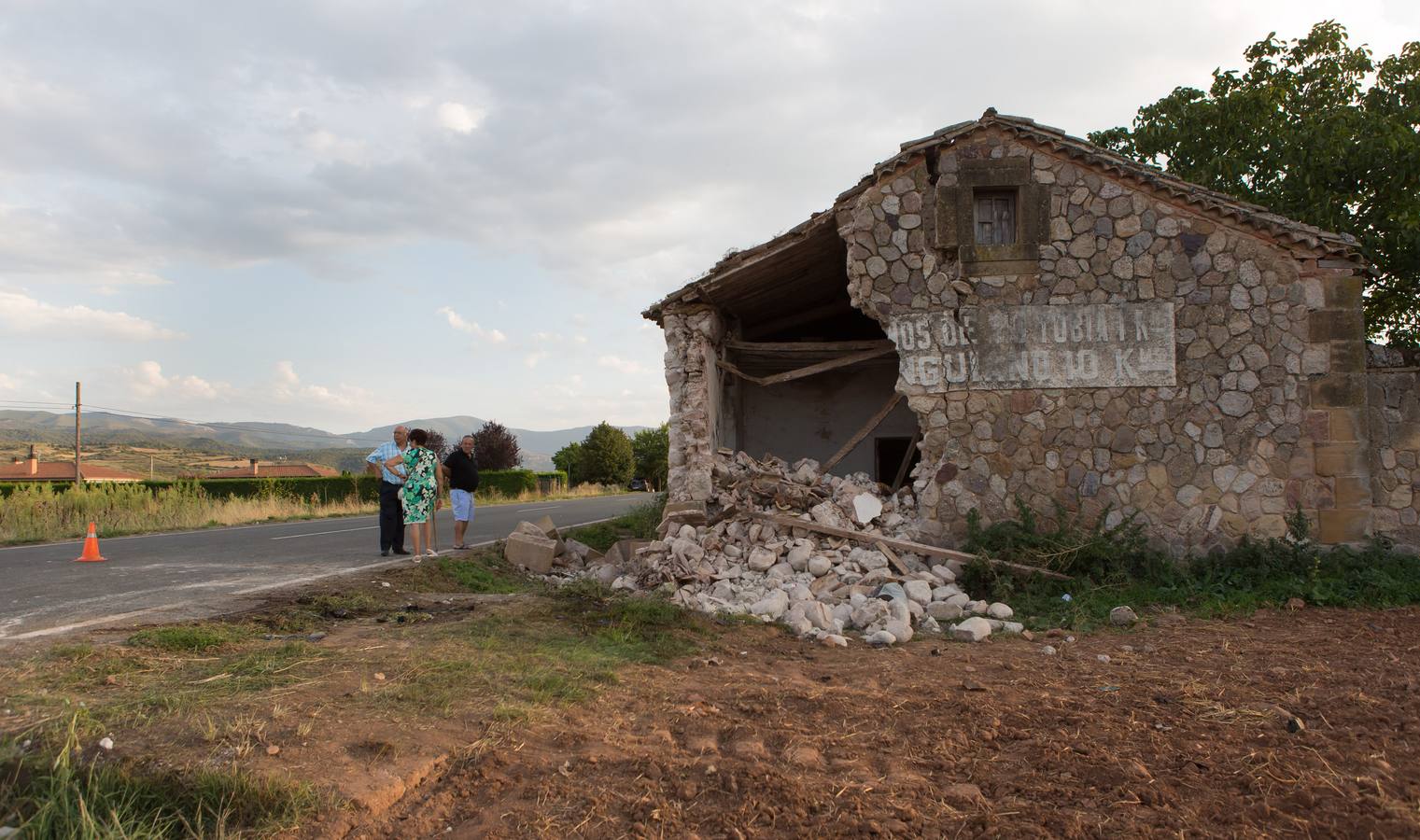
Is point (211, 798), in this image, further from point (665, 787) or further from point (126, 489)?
point (126, 489)

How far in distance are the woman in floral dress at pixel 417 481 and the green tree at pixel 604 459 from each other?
1487 inches

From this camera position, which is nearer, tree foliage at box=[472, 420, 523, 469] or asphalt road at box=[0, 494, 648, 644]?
asphalt road at box=[0, 494, 648, 644]

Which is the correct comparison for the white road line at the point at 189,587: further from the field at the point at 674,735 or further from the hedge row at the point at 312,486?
the hedge row at the point at 312,486

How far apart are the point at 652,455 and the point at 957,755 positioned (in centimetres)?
4556

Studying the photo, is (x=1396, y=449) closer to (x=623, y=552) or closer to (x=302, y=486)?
(x=623, y=552)

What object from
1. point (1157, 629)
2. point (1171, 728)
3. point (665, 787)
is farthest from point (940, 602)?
point (665, 787)

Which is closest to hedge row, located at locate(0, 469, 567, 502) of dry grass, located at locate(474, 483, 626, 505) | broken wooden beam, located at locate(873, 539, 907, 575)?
dry grass, located at locate(474, 483, 626, 505)

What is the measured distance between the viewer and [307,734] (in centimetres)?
450

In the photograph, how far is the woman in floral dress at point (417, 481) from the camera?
11.0 metres

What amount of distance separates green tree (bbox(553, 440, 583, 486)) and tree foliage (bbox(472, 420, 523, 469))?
8.42 ft

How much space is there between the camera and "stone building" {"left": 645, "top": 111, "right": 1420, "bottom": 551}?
10234mm

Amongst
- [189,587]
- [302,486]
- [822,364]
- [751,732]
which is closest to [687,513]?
[822,364]

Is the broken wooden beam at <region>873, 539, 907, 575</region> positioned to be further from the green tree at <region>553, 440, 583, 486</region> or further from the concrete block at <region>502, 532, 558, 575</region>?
the green tree at <region>553, 440, 583, 486</region>

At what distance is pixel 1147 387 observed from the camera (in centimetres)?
1057
